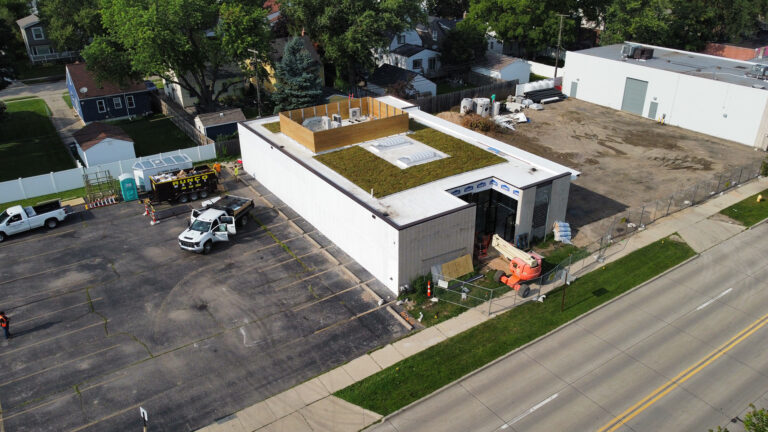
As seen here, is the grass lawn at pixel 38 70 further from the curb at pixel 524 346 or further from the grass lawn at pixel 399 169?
the curb at pixel 524 346

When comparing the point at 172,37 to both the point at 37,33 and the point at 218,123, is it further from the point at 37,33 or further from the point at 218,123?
the point at 37,33

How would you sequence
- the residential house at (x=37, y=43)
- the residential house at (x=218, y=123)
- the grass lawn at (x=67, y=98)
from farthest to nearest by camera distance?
the residential house at (x=37, y=43) < the grass lawn at (x=67, y=98) < the residential house at (x=218, y=123)

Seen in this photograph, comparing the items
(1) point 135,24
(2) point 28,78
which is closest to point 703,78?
(1) point 135,24

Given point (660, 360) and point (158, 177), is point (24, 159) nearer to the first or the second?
point (158, 177)


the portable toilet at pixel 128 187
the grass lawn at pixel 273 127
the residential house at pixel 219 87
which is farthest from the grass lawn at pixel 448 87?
the portable toilet at pixel 128 187

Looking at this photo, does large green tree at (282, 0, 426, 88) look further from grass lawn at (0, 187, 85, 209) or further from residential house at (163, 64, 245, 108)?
grass lawn at (0, 187, 85, 209)

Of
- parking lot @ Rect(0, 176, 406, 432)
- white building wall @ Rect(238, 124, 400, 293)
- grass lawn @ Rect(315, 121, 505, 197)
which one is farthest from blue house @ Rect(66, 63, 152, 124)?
grass lawn @ Rect(315, 121, 505, 197)
